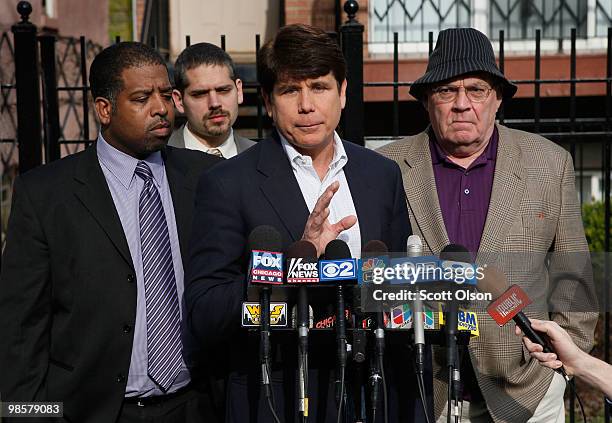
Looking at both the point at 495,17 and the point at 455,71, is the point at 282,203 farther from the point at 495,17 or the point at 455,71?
the point at 495,17

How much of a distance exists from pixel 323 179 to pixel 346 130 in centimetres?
235

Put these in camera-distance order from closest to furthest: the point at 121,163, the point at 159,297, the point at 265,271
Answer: the point at 265,271 < the point at 159,297 < the point at 121,163

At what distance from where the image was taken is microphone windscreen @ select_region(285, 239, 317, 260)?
2.69m

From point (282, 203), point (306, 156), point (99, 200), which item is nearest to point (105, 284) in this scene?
point (99, 200)

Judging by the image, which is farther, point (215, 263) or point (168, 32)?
point (168, 32)

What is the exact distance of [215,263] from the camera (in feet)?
10.1

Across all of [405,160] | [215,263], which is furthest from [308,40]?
[405,160]

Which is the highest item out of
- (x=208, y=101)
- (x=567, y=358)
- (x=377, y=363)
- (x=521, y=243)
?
(x=208, y=101)

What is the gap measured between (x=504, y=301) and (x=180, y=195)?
1353mm

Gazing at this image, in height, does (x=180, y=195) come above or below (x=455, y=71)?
below

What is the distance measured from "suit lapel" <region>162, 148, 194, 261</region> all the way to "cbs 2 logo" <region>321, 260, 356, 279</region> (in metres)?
0.95

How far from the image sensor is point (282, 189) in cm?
320

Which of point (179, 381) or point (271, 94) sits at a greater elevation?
point (271, 94)

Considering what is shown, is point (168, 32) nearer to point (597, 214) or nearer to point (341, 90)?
point (597, 214)
